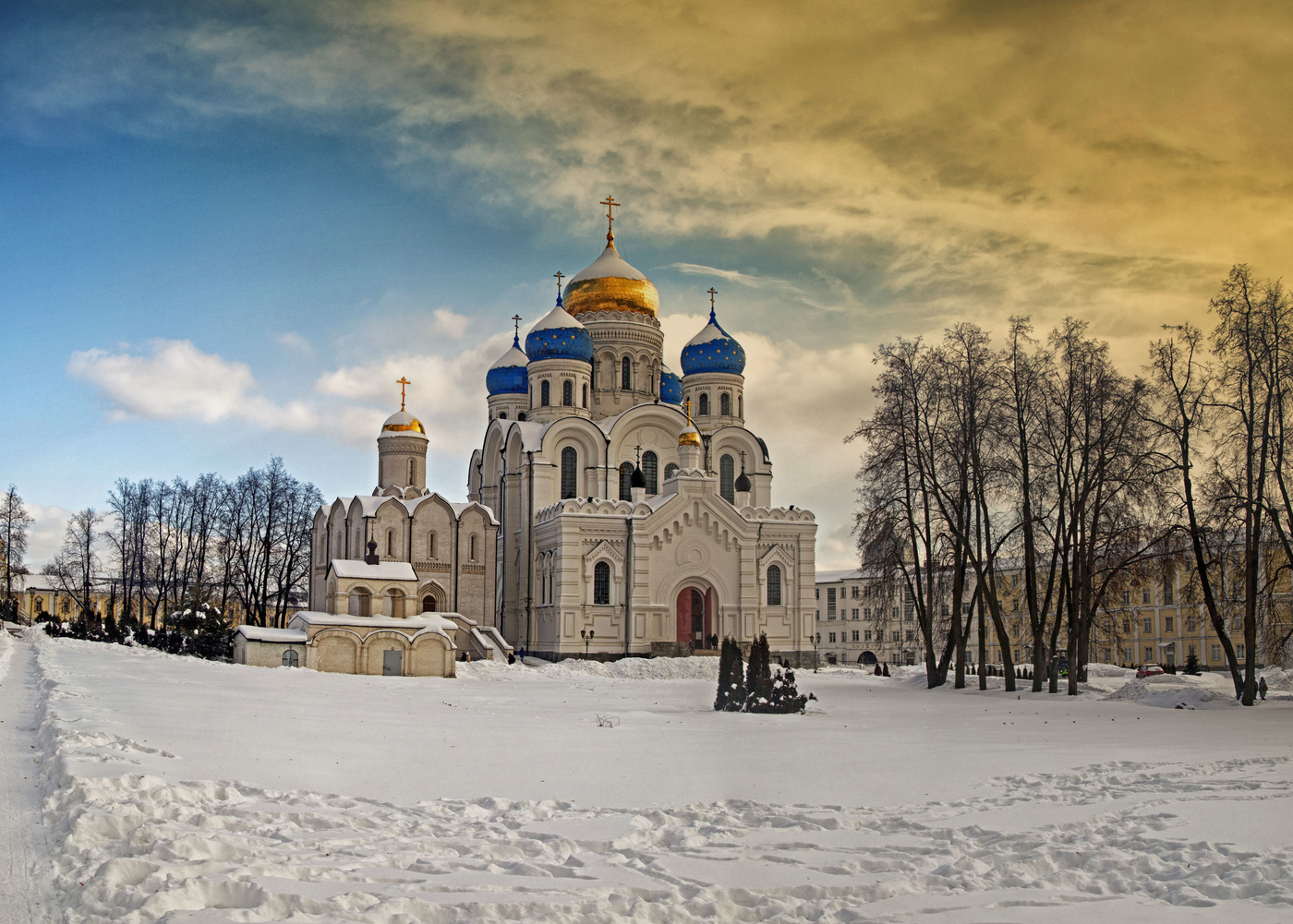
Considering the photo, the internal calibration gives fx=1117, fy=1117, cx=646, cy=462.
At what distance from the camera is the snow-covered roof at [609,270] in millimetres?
48219

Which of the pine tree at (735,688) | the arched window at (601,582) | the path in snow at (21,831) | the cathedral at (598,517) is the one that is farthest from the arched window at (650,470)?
the path in snow at (21,831)

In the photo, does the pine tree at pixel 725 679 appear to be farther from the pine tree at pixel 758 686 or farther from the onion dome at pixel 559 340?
the onion dome at pixel 559 340

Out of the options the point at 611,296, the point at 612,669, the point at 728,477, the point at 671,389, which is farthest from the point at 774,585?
the point at 611,296

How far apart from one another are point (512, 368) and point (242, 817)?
1696 inches

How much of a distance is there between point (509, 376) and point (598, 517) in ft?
41.4

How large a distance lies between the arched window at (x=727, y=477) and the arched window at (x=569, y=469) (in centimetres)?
626

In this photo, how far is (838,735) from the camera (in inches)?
602

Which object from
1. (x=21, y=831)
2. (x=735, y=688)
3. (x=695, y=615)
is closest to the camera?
(x=21, y=831)

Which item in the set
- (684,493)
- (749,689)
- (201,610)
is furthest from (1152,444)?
(201,610)

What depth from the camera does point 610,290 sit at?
1877 inches

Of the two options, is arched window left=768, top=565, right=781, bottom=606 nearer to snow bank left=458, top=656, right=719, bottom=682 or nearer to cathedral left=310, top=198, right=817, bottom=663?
cathedral left=310, top=198, right=817, bottom=663

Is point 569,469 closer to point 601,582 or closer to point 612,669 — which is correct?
point 601,582

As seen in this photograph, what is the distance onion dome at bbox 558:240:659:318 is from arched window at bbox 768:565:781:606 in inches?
510

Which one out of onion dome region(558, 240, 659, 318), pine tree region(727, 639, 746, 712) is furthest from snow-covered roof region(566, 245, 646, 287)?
pine tree region(727, 639, 746, 712)
